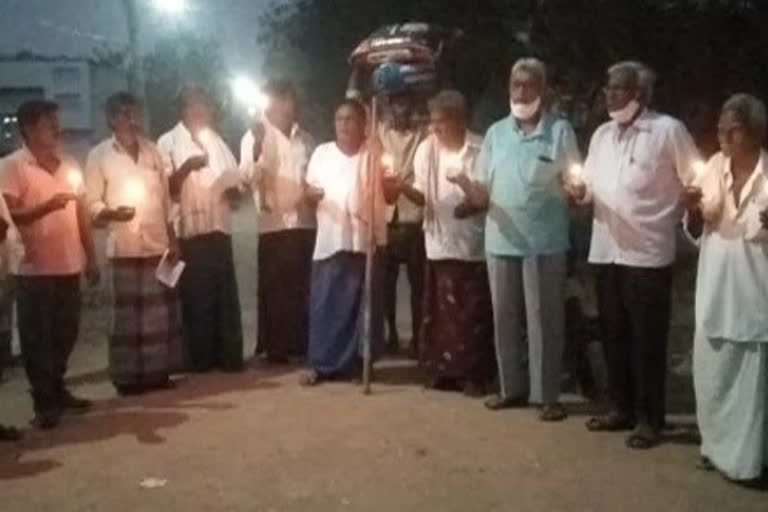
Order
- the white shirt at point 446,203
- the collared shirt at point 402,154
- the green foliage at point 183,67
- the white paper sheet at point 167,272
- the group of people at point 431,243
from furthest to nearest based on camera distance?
the green foliage at point 183,67 → the collared shirt at point 402,154 → the white paper sheet at point 167,272 → the white shirt at point 446,203 → the group of people at point 431,243

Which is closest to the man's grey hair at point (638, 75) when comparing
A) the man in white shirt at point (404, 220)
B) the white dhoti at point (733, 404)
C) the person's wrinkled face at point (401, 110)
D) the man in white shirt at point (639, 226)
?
the man in white shirt at point (639, 226)

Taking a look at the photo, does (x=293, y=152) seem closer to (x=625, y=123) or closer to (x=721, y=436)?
(x=625, y=123)

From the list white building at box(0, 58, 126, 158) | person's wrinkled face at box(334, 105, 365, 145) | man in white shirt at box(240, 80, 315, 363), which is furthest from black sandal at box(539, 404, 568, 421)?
white building at box(0, 58, 126, 158)

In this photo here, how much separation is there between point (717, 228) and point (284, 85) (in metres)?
4.19

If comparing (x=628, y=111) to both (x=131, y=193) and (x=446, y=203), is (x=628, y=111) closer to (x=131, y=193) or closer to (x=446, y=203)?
(x=446, y=203)

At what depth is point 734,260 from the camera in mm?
6570

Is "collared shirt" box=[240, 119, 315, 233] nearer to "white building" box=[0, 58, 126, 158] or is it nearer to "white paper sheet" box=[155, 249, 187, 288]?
"white paper sheet" box=[155, 249, 187, 288]

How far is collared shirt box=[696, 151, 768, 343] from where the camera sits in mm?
6504

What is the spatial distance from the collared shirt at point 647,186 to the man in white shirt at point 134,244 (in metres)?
3.30

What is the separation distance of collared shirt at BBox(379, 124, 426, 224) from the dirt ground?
1.45 meters

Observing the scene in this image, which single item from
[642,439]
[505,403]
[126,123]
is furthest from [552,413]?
[126,123]

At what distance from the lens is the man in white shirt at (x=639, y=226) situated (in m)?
7.23

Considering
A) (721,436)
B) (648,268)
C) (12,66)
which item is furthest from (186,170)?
(12,66)

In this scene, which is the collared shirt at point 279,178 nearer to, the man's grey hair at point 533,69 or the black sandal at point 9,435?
the man's grey hair at point 533,69
